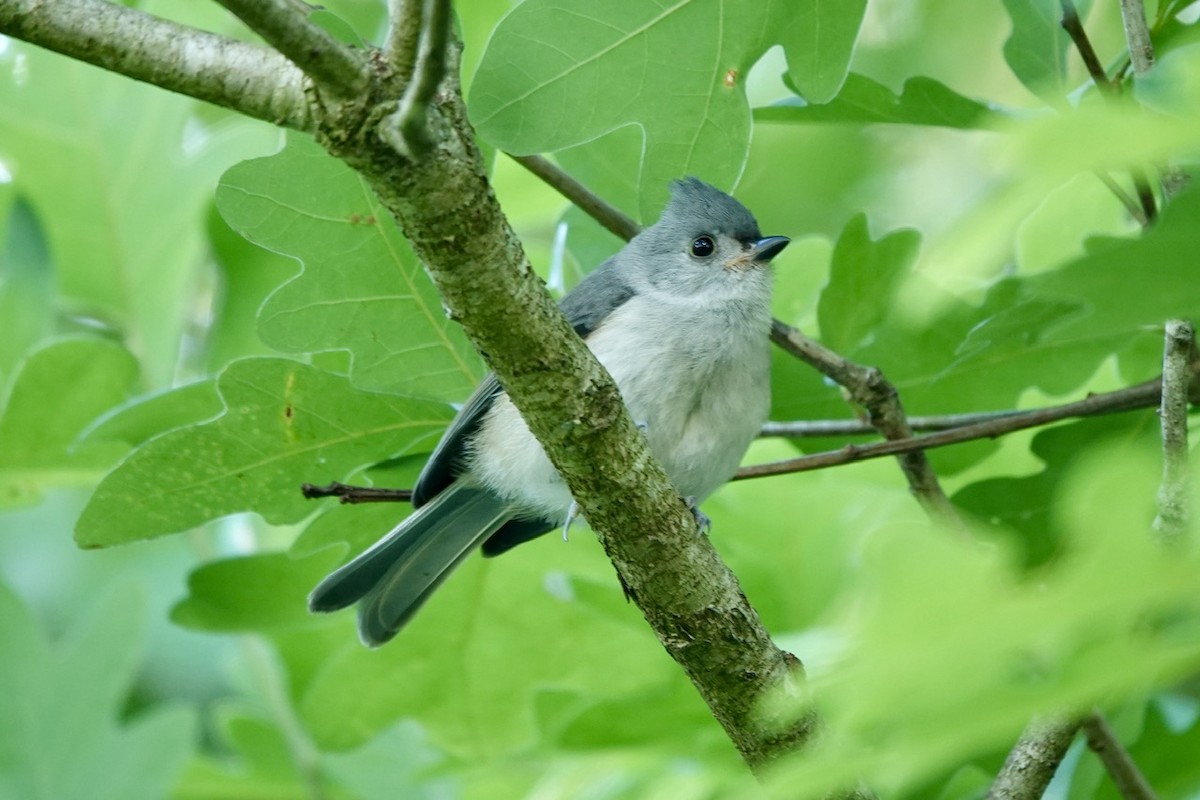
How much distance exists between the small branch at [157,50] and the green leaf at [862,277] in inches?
40.6

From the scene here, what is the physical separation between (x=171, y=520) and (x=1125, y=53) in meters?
1.53

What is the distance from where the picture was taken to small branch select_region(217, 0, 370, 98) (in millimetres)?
1091

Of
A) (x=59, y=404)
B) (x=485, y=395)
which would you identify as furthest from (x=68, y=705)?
(x=485, y=395)

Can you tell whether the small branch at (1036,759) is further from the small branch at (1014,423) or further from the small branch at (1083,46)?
the small branch at (1083,46)

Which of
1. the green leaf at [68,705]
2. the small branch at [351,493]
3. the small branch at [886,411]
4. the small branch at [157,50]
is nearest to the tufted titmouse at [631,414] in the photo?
the small branch at [351,493]

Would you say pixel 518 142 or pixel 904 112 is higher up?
pixel 904 112

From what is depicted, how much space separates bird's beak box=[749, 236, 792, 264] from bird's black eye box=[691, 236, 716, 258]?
0.18 metres

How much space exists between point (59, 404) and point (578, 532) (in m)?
0.98

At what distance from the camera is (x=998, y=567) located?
0.58 metres

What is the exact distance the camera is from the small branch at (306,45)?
1091mm

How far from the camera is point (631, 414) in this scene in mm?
2307

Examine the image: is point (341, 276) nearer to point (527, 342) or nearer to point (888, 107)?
point (527, 342)

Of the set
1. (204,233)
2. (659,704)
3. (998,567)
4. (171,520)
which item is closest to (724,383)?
(659,704)

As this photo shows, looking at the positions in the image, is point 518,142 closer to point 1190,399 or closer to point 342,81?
point 342,81
